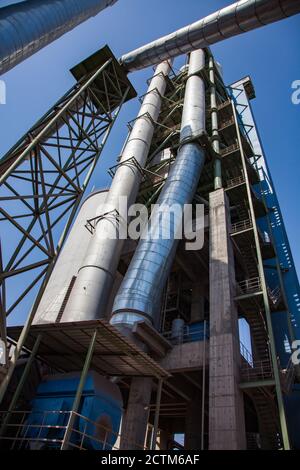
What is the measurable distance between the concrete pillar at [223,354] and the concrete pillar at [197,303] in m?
5.76

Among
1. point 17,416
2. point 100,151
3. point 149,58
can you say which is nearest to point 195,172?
point 149,58

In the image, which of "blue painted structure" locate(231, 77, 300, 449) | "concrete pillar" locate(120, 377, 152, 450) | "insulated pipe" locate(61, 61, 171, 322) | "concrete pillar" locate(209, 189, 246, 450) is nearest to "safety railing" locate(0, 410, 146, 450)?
"concrete pillar" locate(120, 377, 152, 450)

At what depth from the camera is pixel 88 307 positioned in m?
15.9

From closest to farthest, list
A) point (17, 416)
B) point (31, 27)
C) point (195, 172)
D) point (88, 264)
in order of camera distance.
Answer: point (31, 27)
point (17, 416)
point (88, 264)
point (195, 172)

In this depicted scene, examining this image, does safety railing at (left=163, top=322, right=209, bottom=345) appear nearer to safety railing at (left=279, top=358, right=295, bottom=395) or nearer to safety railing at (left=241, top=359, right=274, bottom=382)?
safety railing at (left=241, top=359, right=274, bottom=382)

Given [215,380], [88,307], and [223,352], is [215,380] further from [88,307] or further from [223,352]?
[88,307]

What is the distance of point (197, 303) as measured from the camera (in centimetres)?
2372

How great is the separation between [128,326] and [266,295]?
7.35 m

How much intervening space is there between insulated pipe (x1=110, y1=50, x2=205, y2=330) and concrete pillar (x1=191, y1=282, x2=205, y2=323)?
6684 mm

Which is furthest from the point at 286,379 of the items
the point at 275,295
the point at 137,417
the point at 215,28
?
the point at 215,28

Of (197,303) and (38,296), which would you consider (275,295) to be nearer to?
(197,303)

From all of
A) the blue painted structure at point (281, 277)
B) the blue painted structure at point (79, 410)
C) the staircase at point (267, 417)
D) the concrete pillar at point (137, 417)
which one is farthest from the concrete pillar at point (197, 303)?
the blue painted structure at point (79, 410)

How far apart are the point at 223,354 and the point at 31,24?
14205 millimetres

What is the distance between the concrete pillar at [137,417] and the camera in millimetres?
13281
